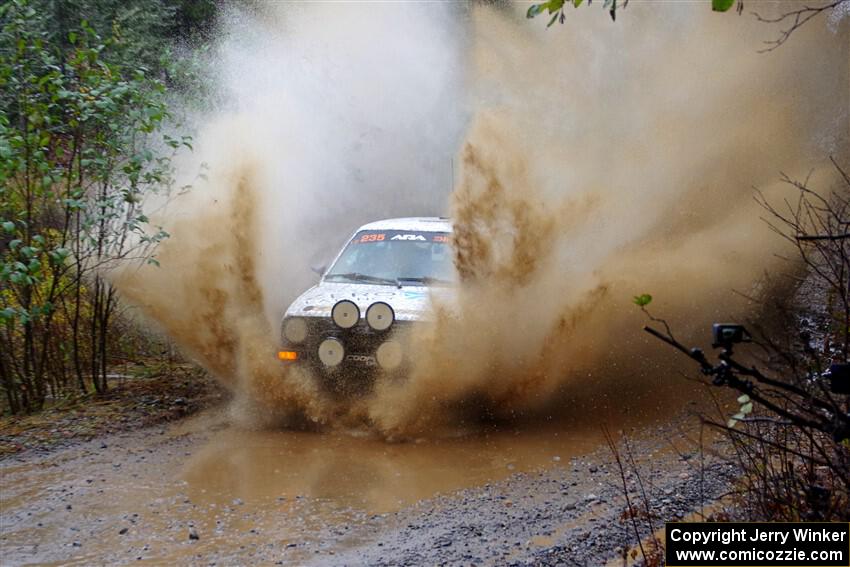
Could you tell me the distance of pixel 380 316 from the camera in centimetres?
697

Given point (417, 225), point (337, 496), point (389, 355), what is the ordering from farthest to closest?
point (417, 225) → point (389, 355) → point (337, 496)

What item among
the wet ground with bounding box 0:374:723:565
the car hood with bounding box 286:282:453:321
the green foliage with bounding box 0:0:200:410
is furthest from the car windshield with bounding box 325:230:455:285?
the green foliage with bounding box 0:0:200:410

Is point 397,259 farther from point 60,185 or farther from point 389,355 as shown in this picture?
point 60,185

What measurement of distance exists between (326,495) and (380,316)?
1.81m

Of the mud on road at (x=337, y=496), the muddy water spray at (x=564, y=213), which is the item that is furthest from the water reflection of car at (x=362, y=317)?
the mud on road at (x=337, y=496)

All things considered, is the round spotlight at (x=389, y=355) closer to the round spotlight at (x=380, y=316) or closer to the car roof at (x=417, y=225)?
the round spotlight at (x=380, y=316)

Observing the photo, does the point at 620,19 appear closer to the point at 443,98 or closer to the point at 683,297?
the point at 683,297

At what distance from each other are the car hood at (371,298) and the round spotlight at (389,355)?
24cm

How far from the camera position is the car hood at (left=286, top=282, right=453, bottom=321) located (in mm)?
7117

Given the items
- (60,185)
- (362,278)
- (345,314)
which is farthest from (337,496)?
(60,185)

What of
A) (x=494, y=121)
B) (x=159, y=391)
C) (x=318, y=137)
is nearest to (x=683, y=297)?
(x=494, y=121)

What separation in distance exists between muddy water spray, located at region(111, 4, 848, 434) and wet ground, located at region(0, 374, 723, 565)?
20.7 inches

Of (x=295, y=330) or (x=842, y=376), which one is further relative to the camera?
(x=295, y=330)

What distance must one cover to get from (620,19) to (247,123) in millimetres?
5828
